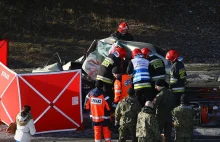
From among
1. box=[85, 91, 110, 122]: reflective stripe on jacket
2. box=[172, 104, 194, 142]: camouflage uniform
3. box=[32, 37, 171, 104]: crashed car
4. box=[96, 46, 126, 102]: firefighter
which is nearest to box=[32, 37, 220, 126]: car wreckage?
box=[32, 37, 171, 104]: crashed car

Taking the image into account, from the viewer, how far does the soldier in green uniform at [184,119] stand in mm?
10305

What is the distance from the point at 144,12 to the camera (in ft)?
85.7

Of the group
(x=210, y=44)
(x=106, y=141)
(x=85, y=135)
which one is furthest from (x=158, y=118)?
(x=210, y=44)

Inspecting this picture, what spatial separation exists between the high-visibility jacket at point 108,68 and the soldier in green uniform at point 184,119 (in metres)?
2.33

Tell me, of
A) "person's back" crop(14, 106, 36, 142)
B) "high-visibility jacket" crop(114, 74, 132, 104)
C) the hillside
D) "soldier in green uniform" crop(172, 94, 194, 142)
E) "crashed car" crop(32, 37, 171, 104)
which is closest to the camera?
"person's back" crop(14, 106, 36, 142)

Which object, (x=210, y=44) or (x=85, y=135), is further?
(x=210, y=44)

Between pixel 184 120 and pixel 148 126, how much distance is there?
93cm

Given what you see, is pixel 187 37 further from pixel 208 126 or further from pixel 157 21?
pixel 208 126

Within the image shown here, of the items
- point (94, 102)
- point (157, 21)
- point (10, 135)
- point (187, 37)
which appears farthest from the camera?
point (157, 21)

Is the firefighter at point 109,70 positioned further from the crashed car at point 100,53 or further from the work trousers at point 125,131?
the work trousers at point 125,131

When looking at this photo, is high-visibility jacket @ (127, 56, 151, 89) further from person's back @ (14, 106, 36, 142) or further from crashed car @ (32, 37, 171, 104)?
person's back @ (14, 106, 36, 142)

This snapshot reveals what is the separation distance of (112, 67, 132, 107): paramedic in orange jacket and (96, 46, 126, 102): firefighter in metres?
0.53

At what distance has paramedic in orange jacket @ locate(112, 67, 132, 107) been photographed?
37.9ft

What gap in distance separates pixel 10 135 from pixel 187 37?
1330 cm
